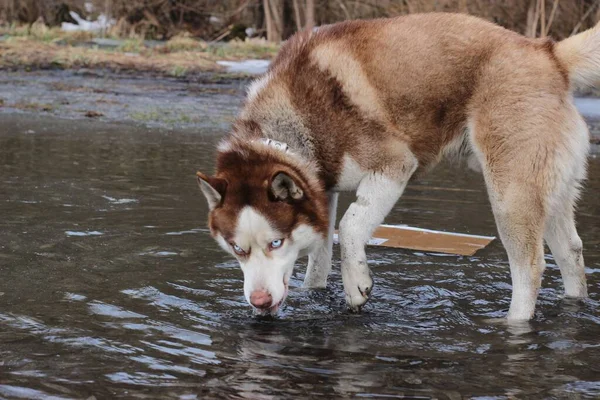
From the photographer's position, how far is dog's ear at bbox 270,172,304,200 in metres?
4.87

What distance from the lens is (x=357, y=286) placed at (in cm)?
538

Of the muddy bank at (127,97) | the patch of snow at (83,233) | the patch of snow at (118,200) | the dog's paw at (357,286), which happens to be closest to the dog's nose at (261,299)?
the dog's paw at (357,286)

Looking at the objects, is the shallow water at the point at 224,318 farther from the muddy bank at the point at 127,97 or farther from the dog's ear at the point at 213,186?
the muddy bank at the point at 127,97

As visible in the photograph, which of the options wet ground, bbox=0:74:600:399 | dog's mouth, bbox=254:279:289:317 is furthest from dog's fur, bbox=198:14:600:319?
wet ground, bbox=0:74:600:399

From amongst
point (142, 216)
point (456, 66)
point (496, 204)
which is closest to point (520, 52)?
point (456, 66)

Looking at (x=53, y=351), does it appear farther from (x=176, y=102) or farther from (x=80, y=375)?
(x=176, y=102)

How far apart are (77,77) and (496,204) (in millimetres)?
12188

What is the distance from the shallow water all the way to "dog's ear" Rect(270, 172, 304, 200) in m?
0.69

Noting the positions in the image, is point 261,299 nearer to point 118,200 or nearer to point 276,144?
point 276,144

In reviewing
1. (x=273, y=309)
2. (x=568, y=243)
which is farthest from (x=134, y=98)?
(x=273, y=309)

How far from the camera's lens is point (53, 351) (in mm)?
4336

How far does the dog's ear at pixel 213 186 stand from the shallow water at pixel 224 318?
25.5 inches

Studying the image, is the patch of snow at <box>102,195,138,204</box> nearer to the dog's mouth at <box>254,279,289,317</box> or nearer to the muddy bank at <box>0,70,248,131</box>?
the dog's mouth at <box>254,279,289,317</box>

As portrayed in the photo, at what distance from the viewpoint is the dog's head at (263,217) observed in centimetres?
486
